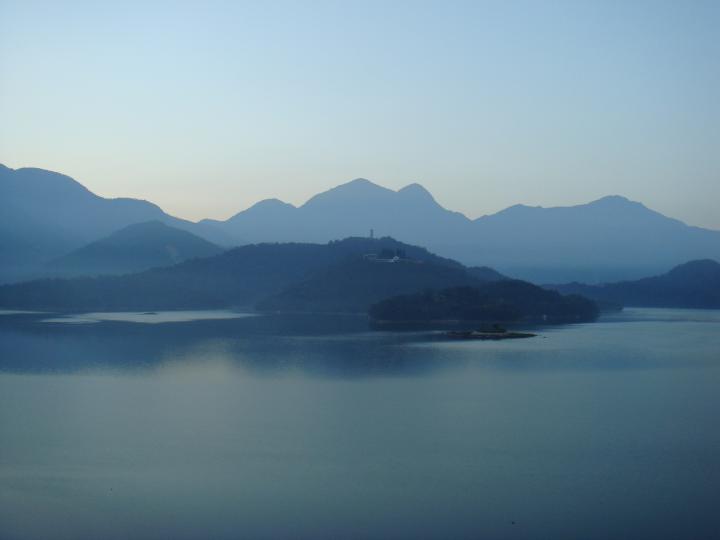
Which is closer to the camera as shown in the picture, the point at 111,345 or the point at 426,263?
the point at 111,345

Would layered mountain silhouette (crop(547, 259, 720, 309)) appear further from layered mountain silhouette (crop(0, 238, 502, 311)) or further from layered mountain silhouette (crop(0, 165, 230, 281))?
layered mountain silhouette (crop(0, 165, 230, 281))

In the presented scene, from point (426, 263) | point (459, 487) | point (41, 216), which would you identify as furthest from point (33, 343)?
point (41, 216)

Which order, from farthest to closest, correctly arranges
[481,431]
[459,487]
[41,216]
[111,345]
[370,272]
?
[41,216] < [370,272] < [111,345] < [481,431] < [459,487]

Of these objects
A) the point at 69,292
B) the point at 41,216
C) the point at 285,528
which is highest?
the point at 41,216

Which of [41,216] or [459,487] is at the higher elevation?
[41,216]

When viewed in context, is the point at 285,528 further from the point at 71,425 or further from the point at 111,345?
the point at 111,345

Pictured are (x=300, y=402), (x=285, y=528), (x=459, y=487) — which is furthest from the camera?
(x=300, y=402)

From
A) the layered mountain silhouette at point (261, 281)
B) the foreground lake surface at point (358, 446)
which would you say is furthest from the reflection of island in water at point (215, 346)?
the layered mountain silhouette at point (261, 281)
